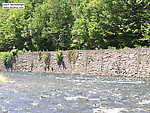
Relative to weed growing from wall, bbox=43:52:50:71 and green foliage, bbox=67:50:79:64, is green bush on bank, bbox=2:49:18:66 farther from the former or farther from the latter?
green foliage, bbox=67:50:79:64

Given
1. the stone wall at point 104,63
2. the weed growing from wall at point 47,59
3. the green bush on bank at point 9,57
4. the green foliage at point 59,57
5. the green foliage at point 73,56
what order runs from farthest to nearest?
the green bush on bank at point 9,57, the weed growing from wall at point 47,59, the green foliage at point 59,57, the green foliage at point 73,56, the stone wall at point 104,63

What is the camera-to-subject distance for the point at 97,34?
1378 inches

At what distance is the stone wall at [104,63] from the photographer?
899 inches

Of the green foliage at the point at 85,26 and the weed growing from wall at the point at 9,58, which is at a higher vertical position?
the green foliage at the point at 85,26

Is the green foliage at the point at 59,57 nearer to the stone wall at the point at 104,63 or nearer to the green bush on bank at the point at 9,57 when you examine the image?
the stone wall at the point at 104,63

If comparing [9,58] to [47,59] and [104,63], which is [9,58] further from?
[104,63]

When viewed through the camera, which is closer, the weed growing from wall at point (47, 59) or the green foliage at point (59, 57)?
the green foliage at point (59, 57)

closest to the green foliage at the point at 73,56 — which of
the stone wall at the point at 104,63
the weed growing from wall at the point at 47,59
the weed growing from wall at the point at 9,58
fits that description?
the stone wall at the point at 104,63

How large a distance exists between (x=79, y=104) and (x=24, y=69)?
1102 inches

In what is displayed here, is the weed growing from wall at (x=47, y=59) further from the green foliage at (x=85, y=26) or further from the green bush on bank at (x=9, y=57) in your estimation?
the green bush on bank at (x=9, y=57)

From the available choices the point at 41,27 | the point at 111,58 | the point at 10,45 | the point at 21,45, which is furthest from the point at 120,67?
the point at 10,45

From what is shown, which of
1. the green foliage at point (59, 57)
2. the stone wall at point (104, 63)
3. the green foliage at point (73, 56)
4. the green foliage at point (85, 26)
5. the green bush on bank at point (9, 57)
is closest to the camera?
the stone wall at point (104, 63)

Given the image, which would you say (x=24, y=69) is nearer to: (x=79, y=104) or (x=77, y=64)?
(x=77, y=64)

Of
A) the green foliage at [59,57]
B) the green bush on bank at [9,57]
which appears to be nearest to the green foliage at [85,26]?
the green foliage at [59,57]
